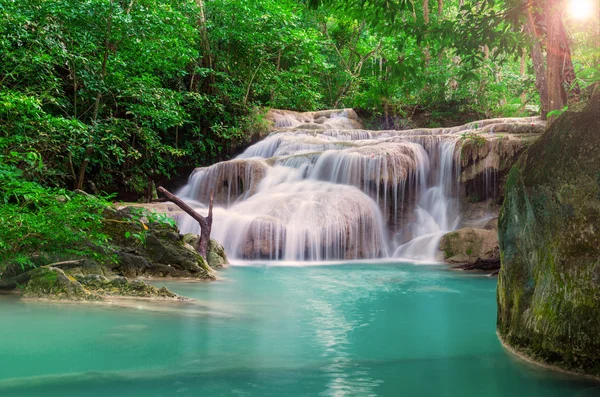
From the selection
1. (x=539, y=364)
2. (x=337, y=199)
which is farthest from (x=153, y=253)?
(x=337, y=199)

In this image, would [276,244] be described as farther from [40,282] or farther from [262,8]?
[262,8]

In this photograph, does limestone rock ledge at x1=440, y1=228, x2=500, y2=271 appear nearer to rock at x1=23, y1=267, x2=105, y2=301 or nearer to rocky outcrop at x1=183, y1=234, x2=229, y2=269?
rocky outcrop at x1=183, y1=234, x2=229, y2=269

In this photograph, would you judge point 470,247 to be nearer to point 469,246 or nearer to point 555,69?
point 469,246

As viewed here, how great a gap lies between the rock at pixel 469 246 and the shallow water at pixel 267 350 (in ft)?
13.8

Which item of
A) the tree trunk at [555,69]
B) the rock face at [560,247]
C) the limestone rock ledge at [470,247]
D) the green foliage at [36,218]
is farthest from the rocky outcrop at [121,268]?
the tree trunk at [555,69]

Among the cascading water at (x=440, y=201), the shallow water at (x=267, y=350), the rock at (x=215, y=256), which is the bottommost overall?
the shallow water at (x=267, y=350)

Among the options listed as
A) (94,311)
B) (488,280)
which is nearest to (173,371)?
(94,311)

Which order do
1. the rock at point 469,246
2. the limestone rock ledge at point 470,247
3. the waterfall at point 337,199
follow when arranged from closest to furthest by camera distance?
the limestone rock ledge at point 470,247
the rock at point 469,246
the waterfall at point 337,199

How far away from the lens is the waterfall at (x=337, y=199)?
12570 millimetres

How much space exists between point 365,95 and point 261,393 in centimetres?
247

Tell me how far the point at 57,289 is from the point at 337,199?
8853 millimetres

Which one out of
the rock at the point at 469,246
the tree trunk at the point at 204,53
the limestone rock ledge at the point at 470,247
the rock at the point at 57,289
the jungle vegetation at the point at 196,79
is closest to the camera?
the jungle vegetation at the point at 196,79

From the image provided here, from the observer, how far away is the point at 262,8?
65.5 ft

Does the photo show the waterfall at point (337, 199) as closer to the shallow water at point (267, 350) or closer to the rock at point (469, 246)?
the rock at point (469, 246)
